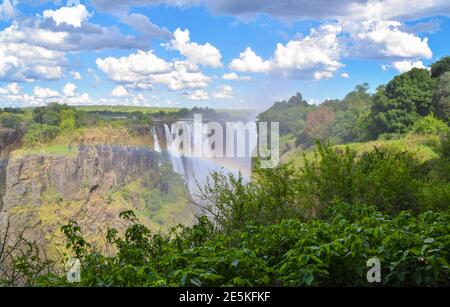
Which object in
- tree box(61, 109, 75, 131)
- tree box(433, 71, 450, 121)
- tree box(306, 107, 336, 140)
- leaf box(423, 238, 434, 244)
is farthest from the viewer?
tree box(61, 109, 75, 131)

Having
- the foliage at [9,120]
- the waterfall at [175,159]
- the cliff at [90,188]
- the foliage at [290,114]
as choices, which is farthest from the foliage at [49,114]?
the foliage at [290,114]

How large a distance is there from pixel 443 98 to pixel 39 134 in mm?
36357

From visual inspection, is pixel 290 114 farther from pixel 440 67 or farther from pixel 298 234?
pixel 298 234

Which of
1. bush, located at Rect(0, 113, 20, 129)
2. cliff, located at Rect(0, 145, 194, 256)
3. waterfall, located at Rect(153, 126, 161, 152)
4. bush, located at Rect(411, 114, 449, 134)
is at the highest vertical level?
bush, located at Rect(0, 113, 20, 129)

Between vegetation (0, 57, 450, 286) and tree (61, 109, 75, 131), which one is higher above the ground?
tree (61, 109, 75, 131)

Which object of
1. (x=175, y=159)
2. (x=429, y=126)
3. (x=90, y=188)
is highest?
(x=429, y=126)

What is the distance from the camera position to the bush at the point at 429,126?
60.8ft

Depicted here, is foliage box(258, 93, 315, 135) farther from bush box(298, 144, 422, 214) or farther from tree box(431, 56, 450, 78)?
bush box(298, 144, 422, 214)

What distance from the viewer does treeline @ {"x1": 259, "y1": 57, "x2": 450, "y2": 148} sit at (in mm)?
21062

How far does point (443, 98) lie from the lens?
20.7 m

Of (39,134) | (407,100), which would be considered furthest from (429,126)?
(39,134)

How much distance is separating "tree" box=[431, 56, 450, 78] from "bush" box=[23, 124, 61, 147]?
34.8 metres

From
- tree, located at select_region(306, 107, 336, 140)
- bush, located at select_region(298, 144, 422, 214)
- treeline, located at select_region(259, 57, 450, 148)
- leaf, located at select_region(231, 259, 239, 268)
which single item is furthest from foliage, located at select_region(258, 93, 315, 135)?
leaf, located at select_region(231, 259, 239, 268)

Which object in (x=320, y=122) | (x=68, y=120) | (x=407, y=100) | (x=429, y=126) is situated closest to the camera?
(x=429, y=126)
